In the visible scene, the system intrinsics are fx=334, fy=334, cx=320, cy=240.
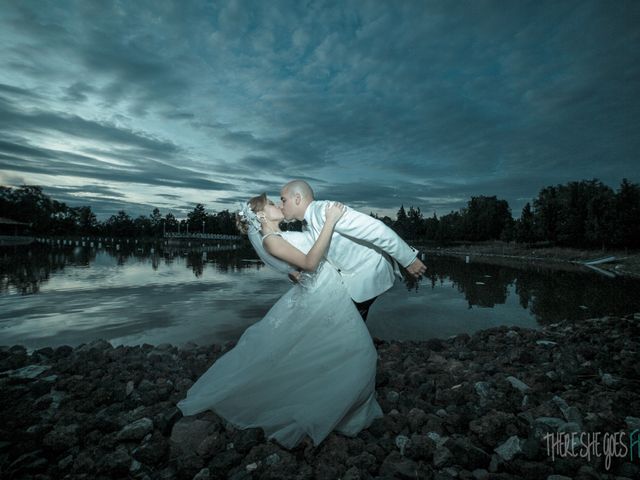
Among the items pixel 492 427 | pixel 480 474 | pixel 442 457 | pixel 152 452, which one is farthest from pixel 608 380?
pixel 152 452

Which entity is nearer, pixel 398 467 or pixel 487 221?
pixel 398 467

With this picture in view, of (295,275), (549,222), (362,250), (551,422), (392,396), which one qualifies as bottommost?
(392,396)

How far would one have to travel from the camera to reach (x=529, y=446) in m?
2.84

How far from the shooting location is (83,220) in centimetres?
13712

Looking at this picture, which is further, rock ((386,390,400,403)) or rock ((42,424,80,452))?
rock ((386,390,400,403))

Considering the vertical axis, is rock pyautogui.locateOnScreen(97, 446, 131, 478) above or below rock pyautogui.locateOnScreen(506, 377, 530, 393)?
below

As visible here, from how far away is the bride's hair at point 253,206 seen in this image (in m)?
3.09

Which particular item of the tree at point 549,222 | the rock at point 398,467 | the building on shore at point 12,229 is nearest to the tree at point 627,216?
the tree at point 549,222

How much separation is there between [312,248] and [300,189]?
2.02ft

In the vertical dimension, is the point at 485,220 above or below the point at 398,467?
above

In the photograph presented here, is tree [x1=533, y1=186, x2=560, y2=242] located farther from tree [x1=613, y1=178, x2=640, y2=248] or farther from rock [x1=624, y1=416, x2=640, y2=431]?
rock [x1=624, y1=416, x2=640, y2=431]

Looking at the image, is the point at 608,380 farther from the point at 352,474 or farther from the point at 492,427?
the point at 352,474

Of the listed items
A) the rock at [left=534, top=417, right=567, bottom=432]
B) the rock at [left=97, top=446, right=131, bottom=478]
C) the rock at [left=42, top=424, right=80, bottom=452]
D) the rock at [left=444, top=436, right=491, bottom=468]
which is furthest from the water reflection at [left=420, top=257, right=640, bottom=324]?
the rock at [left=42, top=424, right=80, bottom=452]

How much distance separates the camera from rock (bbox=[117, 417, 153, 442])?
309 cm
